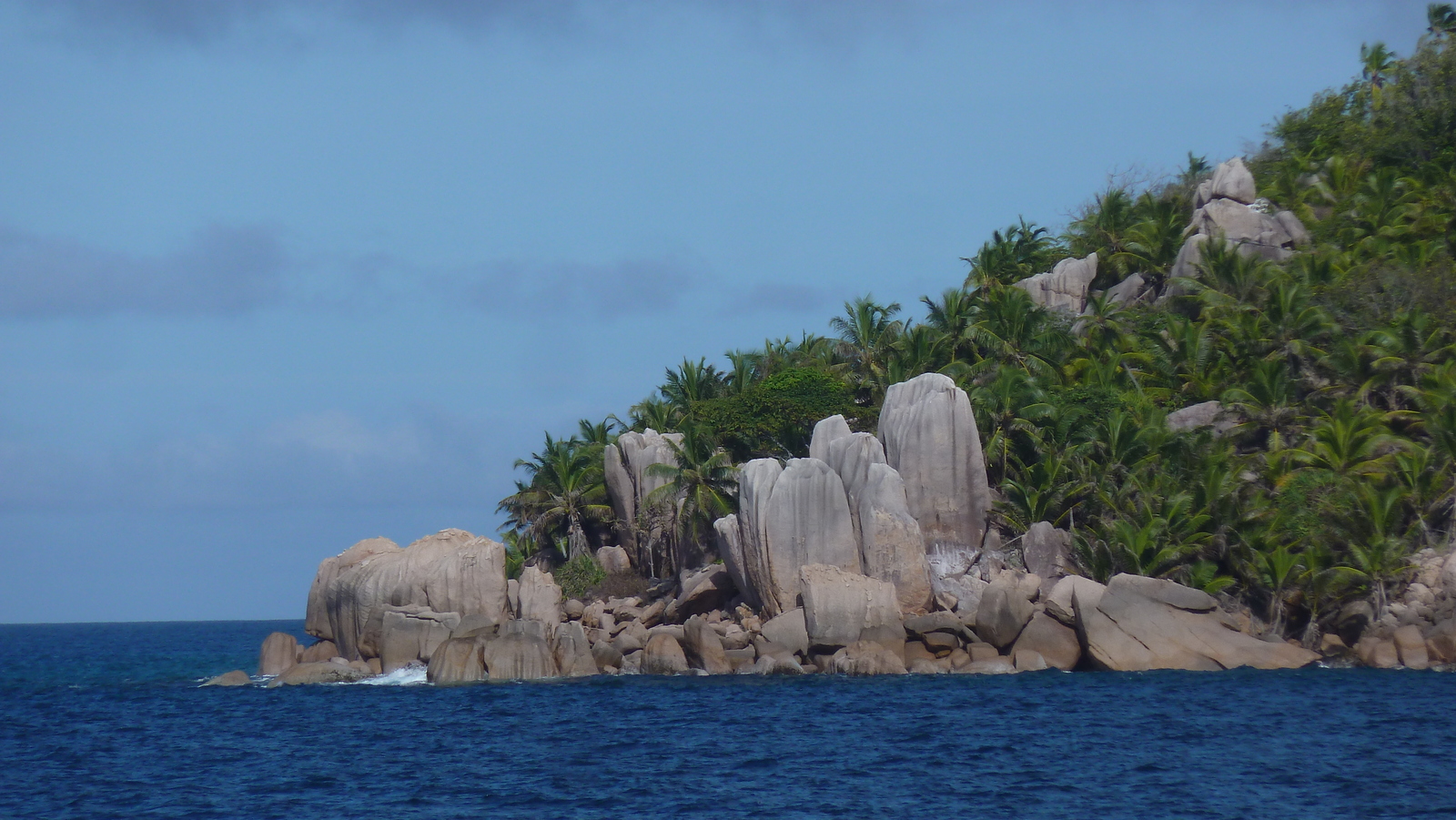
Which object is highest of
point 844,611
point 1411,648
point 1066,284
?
point 1066,284

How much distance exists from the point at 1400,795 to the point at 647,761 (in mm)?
13598

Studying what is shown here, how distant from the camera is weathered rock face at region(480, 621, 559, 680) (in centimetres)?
4119

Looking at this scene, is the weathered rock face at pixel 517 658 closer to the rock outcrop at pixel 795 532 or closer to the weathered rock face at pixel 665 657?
the weathered rock face at pixel 665 657

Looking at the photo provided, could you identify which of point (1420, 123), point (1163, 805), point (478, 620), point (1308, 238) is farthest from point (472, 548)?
point (1420, 123)

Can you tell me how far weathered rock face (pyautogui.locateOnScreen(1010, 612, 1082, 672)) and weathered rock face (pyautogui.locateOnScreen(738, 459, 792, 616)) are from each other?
300 inches

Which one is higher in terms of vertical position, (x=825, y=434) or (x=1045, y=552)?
(x=825, y=434)

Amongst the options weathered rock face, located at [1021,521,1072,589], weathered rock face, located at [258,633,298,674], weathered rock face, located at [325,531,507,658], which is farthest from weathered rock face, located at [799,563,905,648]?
weathered rock face, located at [258,633,298,674]

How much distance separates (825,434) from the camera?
44.6 metres

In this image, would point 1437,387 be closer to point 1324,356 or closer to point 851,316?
point 1324,356

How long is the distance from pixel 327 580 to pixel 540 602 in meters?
8.11

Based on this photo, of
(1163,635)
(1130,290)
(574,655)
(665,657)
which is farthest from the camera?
(1130,290)

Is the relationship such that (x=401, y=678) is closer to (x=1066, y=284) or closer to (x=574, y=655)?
(x=574, y=655)

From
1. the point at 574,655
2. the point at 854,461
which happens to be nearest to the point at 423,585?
the point at 574,655

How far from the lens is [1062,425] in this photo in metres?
44.4
